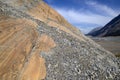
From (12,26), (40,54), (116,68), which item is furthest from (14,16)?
(116,68)

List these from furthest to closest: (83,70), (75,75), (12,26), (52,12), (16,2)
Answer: (52,12)
(16,2)
(12,26)
(83,70)
(75,75)

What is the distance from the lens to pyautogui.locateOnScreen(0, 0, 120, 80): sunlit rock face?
10.7 meters

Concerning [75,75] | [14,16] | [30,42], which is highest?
[14,16]

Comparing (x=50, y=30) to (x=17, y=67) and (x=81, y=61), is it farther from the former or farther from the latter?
(x=17, y=67)

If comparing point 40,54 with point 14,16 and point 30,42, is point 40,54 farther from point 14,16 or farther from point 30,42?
point 14,16

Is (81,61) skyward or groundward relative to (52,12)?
groundward

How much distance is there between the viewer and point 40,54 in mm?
12109

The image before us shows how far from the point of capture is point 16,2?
18.2 meters

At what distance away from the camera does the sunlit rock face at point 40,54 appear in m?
10.7

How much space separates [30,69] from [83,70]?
3738mm

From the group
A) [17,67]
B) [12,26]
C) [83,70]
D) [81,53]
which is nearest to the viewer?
[17,67]

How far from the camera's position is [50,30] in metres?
15.6

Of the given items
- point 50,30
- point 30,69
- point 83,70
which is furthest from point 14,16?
point 83,70

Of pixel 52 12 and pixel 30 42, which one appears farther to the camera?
pixel 52 12
